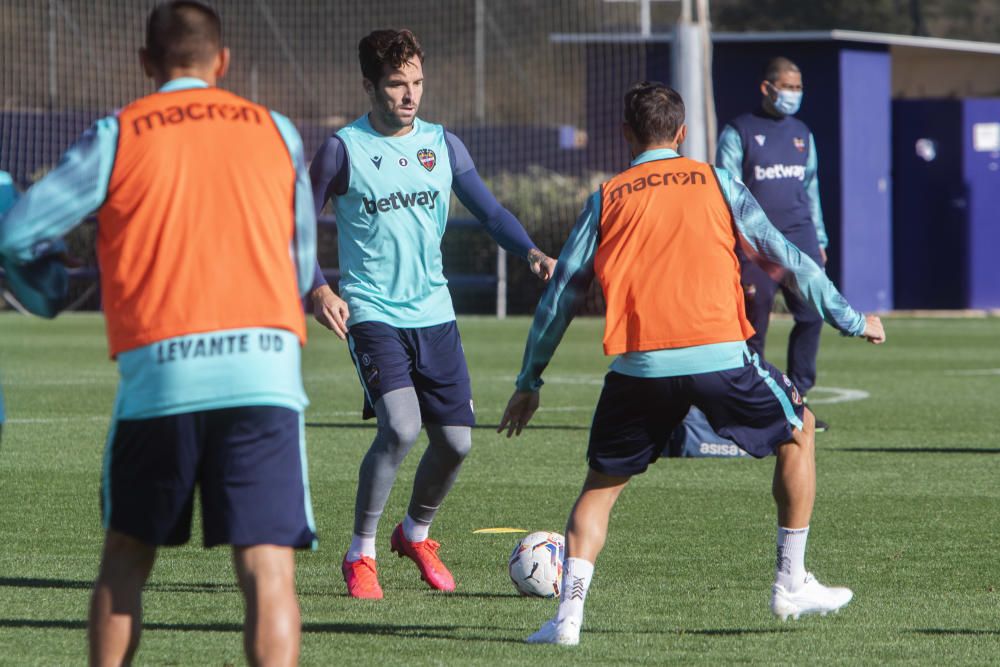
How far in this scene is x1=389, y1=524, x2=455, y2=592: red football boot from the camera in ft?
22.6

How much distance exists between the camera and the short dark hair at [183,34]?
14.2 ft

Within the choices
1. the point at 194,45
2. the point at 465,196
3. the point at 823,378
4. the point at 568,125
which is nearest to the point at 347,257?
the point at 465,196

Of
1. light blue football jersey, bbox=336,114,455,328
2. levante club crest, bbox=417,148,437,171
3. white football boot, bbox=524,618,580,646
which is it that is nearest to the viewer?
white football boot, bbox=524,618,580,646

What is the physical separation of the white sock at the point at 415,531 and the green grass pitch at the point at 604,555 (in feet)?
0.60

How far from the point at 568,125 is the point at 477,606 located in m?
25.6

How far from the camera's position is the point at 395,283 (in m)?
6.93

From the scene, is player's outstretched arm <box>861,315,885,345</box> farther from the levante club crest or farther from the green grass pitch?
the levante club crest

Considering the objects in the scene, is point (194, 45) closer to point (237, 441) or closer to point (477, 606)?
point (237, 441)

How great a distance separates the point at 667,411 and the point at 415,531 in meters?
1.59

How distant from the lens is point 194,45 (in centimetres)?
435

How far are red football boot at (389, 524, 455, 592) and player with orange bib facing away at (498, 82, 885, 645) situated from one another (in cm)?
107

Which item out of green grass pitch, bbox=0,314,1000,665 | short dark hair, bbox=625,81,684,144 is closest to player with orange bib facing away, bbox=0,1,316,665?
green grass pitch, bbox=0,314,1000,665

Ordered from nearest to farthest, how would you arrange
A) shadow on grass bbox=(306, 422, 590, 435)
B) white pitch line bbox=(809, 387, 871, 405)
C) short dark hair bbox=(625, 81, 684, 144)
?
1. short dark hair bbox=(625, 81, 684, 144)
2. shadow on grass bbox=(306, 422, 590, 435)
3. white pitch line bbox=(809, 387, 871, 405)

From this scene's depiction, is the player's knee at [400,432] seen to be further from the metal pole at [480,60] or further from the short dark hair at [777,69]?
the metal pole at [480,60]
